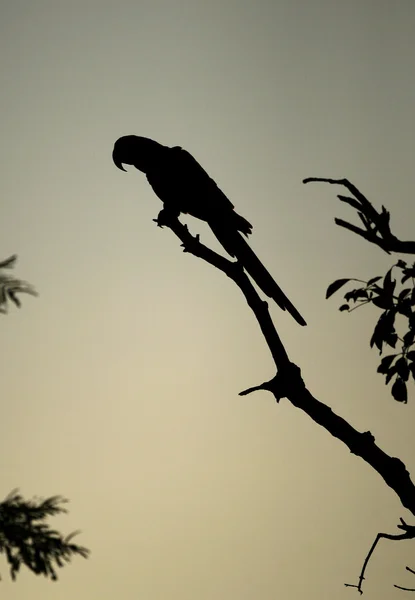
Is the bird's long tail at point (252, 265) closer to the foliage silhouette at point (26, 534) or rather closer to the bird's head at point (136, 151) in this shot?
the bird's head at point (136, 151)

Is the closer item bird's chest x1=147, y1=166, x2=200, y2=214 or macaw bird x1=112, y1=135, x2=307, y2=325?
macaw bird x1=112, y1=135, x2=307, y2=325

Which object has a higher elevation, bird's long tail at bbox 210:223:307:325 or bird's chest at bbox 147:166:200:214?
bird's chest at bbox 147:166:200:214

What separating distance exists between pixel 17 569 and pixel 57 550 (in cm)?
10

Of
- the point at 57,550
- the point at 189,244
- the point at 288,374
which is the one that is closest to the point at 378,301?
the point at 288,374

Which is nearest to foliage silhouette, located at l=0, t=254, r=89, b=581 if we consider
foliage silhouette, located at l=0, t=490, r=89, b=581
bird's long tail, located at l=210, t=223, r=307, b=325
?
foliage silhouette, located at l=0, t=490, r=89, b=581

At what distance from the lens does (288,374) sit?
238 cm

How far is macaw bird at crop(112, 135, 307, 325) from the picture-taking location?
10.7 feet

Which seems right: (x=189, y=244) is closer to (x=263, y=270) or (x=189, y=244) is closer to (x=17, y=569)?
(x=263, y=270)

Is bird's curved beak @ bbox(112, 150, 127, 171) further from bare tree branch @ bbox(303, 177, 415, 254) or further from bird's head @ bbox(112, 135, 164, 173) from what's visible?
bare tree branch @ bbox(303, 177, 415, 254)

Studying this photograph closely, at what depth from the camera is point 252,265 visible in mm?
3330

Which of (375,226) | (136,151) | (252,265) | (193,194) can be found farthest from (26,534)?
(136,151)

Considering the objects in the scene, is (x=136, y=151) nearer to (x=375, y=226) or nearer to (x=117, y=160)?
(x=117, y=160)

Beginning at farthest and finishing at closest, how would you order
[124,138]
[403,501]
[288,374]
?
[124,138] → [288,374] → [403,501]

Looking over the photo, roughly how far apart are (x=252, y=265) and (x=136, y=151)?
2005 mm
